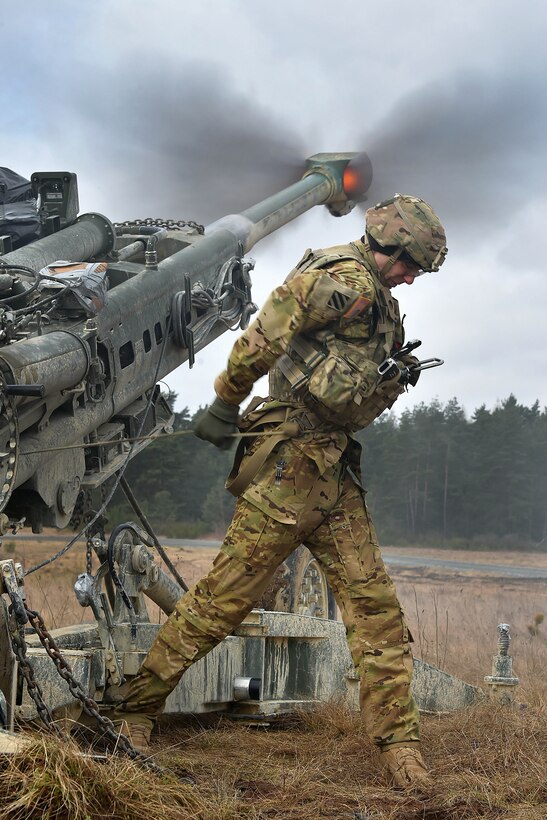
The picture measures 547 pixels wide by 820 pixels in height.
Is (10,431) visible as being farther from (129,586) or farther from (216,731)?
(216,731)

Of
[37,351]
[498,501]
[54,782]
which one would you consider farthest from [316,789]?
[498,501]

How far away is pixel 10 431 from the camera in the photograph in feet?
18.0

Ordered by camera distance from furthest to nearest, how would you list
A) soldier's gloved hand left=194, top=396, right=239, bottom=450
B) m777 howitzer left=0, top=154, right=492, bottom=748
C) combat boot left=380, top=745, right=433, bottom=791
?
m777 howitzer left=0, top=154, right=492, bottom=748
soldier's gloved hand left=194, top=396, right=239, bottom=450
combat boot left=380, top=745, right=433, bottom=791

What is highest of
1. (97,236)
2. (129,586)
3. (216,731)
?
(97,236)

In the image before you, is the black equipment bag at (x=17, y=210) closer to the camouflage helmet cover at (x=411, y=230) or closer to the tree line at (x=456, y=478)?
the camouflage helmet cover at (x=411, y=230)

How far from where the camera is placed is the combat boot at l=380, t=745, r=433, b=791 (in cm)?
488

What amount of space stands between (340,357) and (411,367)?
0.47 meters

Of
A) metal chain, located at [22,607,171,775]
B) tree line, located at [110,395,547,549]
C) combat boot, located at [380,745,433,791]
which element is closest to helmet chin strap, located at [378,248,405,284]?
combat boot, located at [380,745,433,791]

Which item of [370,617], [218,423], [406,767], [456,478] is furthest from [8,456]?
[456,478]

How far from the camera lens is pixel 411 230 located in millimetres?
5344

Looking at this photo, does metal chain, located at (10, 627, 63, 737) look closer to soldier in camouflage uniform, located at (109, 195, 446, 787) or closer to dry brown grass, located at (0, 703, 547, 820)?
dry brown grass, located at (0, 703, 547, 820)

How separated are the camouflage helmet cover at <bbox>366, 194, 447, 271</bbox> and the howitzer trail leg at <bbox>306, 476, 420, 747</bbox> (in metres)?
1.00

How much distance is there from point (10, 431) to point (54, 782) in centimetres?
222

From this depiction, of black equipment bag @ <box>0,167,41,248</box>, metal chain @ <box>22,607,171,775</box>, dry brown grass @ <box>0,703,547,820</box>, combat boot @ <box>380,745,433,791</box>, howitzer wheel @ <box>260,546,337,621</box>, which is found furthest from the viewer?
howitzer wheel @ <box>260,546,337,621</box>
